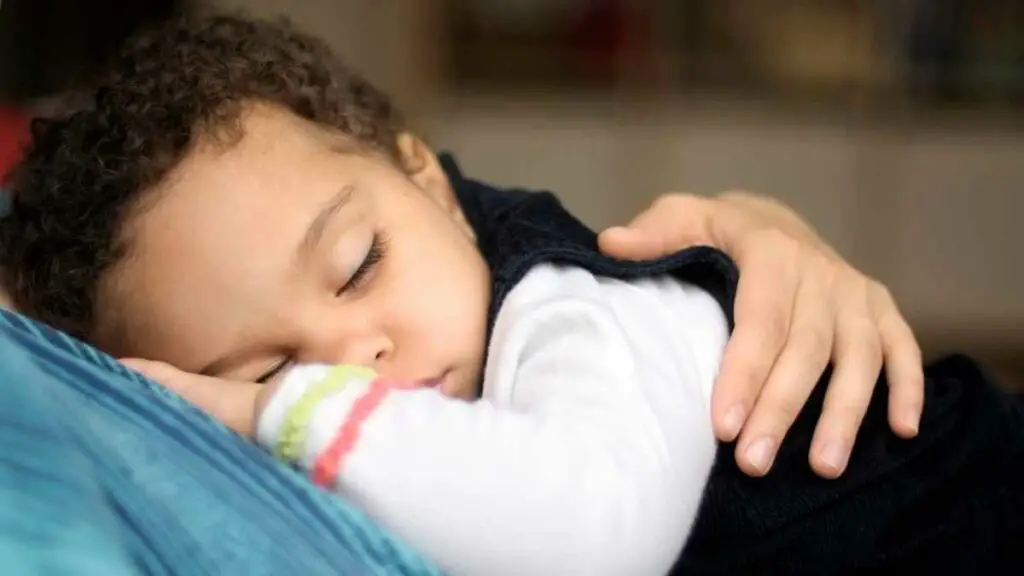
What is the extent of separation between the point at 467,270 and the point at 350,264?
87 millimetres

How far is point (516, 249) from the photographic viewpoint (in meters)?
0.84

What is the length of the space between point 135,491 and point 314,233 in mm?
299

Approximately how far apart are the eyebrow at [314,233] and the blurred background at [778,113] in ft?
7.10

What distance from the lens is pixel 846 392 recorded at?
0.78 m

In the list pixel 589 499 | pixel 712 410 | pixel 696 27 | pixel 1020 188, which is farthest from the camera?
pixel 696 27

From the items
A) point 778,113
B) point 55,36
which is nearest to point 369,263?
point 55,36

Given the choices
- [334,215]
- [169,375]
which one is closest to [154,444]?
[169,375]

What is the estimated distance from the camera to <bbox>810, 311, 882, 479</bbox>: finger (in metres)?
0.75

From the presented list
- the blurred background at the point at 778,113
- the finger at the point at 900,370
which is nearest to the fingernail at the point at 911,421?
the finger at the point at 900,370

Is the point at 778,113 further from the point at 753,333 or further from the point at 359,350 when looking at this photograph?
the point at 359,350

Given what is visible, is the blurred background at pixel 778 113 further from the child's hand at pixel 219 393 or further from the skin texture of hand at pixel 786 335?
the child's hand at pixel 219 393

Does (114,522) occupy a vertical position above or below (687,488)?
above

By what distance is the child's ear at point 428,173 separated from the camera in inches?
38.2

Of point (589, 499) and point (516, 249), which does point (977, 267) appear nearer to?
point (516, 249)
